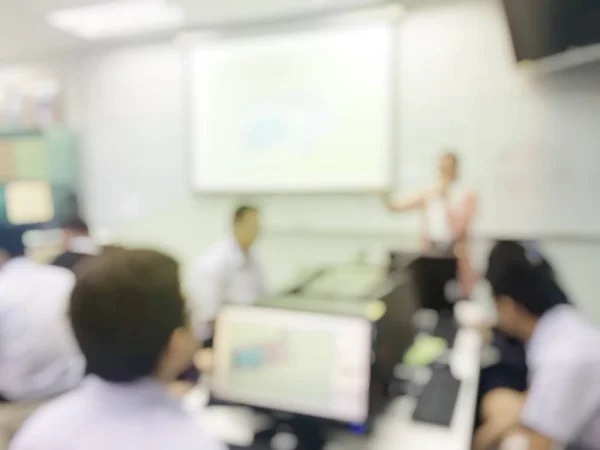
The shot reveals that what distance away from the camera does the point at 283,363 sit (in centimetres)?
142

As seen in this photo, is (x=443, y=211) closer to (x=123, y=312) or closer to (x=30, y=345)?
(x=30, y=345)

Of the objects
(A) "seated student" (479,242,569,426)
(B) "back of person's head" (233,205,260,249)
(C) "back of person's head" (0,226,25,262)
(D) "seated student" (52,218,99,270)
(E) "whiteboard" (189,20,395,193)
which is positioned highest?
(E) "whiteboard" (189,20,395,193)

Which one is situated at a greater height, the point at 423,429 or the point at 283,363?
the point at 283,363

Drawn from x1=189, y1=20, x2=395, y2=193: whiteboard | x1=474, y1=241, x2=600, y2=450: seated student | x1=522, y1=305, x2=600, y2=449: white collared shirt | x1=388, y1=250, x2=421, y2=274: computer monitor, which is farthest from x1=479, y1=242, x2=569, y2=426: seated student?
x1=189, y1=20, x2=395, y2=193: whiteboard

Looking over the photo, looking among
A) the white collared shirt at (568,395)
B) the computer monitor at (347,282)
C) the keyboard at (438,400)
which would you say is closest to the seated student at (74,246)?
the computer monitor at (347,282)

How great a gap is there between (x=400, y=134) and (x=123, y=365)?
3.05m

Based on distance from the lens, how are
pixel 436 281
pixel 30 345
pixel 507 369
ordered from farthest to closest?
pixel 436 281 < pixel 507 369 < pixel 30 345

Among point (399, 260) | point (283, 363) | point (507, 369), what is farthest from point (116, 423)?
point (399, 260)

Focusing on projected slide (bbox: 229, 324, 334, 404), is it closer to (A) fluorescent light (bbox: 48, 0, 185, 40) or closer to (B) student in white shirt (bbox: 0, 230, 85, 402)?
(B) student in white shirt (bbox: 0, 230, 85, 402)

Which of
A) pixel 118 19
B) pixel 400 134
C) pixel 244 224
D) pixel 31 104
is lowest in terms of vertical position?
pixel 244 224

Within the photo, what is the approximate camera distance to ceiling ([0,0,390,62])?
3707 mm

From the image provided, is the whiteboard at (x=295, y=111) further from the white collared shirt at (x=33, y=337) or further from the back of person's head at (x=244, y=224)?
the white collared shirt at (x=33, y=337)

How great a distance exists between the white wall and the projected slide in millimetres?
1496

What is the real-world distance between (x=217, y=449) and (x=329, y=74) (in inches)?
130
